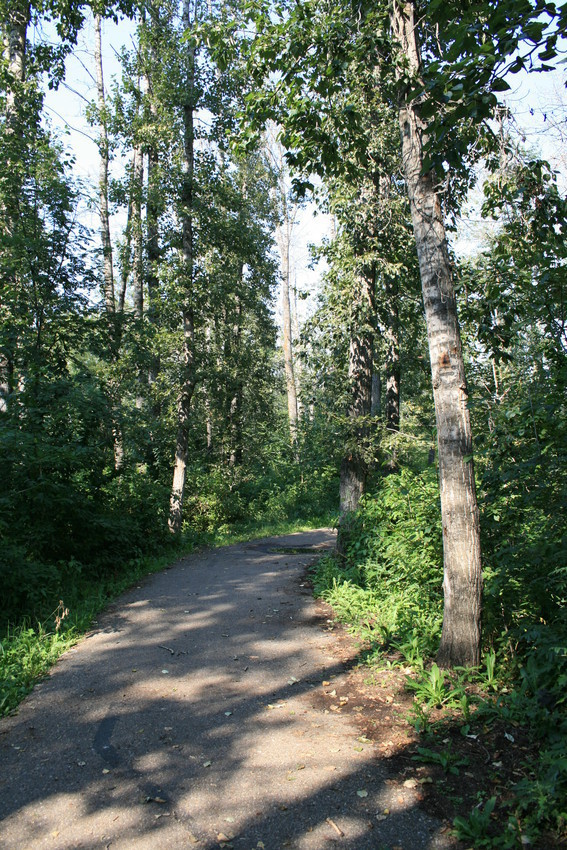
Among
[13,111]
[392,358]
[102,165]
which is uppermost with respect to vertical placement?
[102,165]

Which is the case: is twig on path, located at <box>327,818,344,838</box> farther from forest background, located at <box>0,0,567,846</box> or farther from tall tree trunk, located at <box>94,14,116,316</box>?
tall tree trunk, located at <box>94,14,116,316</box>

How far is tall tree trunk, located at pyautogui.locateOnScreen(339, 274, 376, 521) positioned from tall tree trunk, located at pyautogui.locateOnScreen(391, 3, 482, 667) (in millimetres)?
4250

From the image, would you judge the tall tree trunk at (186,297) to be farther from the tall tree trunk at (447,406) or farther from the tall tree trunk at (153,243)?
the tall tree trunk at (447,406)

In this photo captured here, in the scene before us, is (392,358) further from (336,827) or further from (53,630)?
(336,827)

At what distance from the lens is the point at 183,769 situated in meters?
3.75

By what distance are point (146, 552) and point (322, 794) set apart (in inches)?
351

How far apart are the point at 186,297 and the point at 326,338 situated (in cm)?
494


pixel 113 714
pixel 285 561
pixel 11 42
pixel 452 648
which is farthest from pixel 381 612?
pixel 11 42

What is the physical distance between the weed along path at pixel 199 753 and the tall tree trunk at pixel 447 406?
1286mm

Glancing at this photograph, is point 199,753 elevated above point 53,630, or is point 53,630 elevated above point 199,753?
point 53,630

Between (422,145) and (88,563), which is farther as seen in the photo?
(88,563)

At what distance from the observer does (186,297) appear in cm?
1335

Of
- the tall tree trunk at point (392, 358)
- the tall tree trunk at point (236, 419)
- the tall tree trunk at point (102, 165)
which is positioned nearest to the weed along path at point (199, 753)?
the tall tree trunk at point (392, 358)

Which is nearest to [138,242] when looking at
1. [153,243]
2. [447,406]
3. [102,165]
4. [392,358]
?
[153,243]
